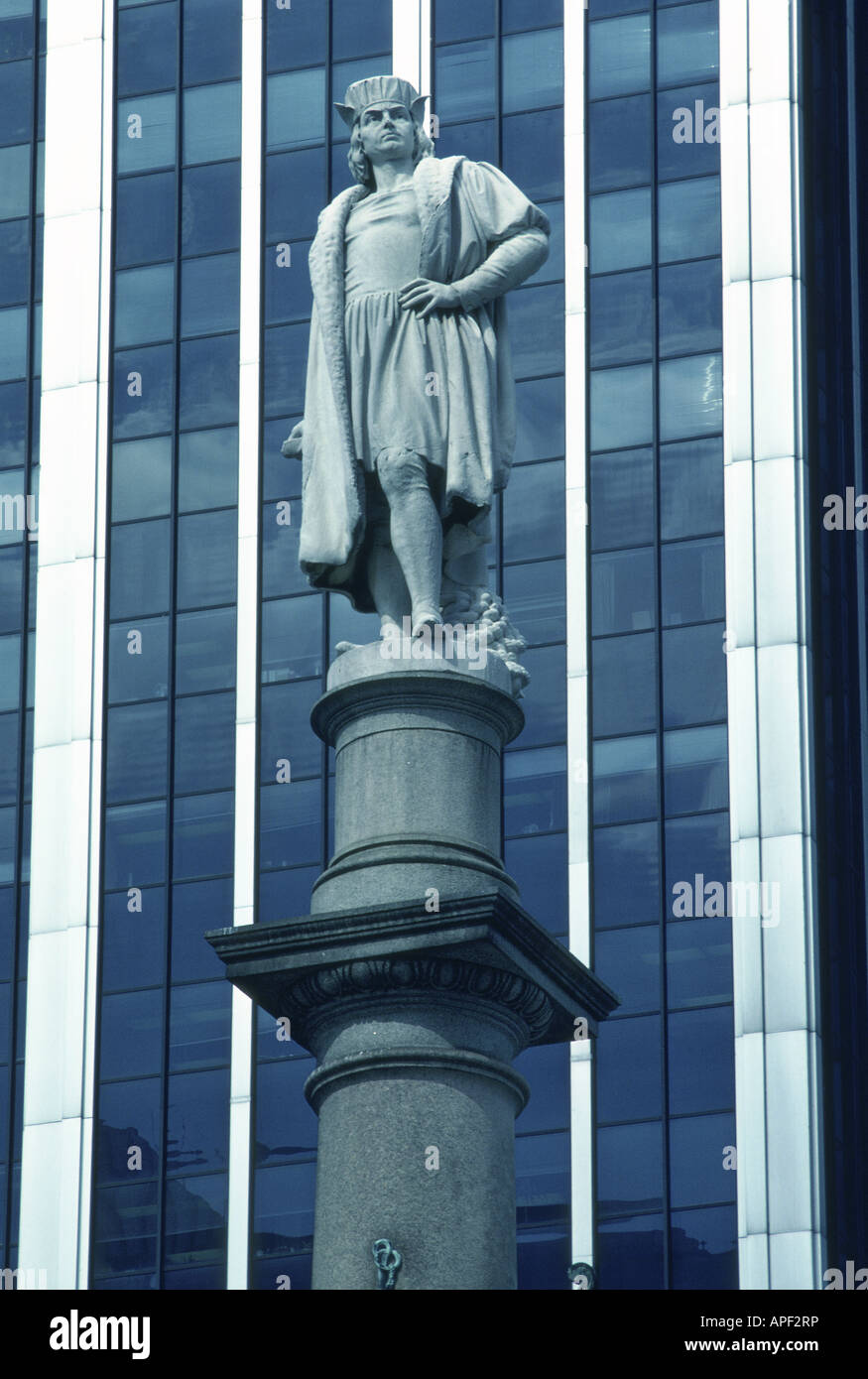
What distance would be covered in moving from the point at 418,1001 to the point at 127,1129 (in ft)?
179

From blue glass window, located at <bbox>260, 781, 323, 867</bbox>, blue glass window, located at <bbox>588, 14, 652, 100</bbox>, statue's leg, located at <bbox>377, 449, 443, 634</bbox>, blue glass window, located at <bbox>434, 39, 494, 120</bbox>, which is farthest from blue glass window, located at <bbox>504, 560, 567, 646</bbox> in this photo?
statue's leg, located at <bbox>377, 449, 443, 634</bbox>

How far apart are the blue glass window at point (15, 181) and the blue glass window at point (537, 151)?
42.8ft

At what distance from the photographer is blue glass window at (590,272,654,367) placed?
232 ft

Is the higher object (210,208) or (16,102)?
(16,102)

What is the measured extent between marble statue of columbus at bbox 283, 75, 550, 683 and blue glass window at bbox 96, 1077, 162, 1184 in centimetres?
5252

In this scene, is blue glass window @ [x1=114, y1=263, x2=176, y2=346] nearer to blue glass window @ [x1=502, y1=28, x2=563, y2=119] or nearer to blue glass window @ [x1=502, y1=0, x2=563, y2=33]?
blue glass window @ [x1=502, y1=28, x2=563, y2=119]

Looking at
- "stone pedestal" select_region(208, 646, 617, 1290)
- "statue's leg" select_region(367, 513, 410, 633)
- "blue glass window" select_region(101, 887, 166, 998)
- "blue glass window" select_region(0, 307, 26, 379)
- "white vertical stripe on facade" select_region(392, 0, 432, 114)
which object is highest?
"white vertical stripe on facade" select_region(392, 0, 432, 114)

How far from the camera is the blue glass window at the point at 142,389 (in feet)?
243

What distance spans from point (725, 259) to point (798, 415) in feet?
14.1

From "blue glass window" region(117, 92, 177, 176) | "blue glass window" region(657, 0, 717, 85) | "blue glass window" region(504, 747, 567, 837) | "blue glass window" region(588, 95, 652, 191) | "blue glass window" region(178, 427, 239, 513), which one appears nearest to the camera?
"blue glass window" region(504, 747, 567, 837)

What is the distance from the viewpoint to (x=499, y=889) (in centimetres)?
1322

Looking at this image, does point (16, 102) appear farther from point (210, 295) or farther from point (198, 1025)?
point (198, 1025)

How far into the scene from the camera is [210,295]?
74.2 metres

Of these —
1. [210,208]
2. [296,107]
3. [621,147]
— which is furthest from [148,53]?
[621,147]
